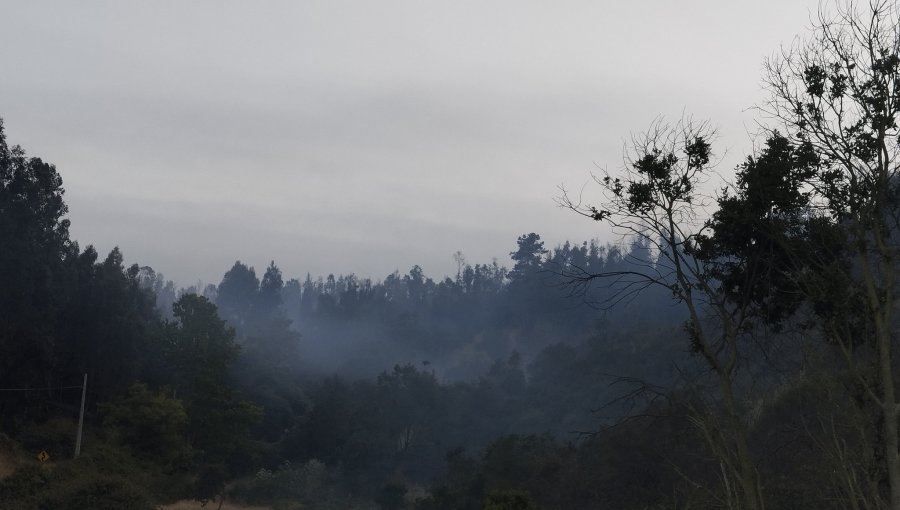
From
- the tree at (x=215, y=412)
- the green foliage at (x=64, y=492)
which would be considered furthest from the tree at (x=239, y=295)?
the green foliage at (x=64, y=492)

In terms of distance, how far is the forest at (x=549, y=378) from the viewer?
13242mm

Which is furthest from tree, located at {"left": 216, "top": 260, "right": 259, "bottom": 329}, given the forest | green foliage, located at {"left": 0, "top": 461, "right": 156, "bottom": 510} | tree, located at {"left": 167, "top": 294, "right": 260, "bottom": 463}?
green foliage, located at {"left": 0, "top": 461, "right": 156, "bottom": 510}

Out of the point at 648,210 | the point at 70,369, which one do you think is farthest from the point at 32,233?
the point at 648,210

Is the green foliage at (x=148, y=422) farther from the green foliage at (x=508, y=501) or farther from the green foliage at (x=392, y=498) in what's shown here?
the green foliage at (x=508, y=501)

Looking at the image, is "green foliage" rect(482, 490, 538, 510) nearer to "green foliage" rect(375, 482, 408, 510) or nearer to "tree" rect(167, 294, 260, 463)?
"tree" rect(167, 294, 260, 463)

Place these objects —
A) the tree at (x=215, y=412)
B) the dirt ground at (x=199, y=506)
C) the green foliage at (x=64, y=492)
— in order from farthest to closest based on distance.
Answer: the tree at (x=215, y=412), the dirt ground at (x=199, y=506), the green foliage at (x=64, y=492)

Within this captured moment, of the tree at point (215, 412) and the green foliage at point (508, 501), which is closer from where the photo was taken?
the green foliage at point (508, 501)

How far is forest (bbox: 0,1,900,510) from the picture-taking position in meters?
13.2

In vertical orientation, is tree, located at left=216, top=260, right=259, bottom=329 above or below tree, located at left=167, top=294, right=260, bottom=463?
above

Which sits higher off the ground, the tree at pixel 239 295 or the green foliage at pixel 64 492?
the tree at pixel 239 295

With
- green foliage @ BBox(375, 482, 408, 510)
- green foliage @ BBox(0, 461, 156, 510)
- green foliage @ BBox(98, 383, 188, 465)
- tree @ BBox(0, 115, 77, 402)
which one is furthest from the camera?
green foliage @ BBox(375, 482, 408, 510)

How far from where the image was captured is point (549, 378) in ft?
318

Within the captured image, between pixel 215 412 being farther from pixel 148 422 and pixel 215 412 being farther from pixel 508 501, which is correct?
pixel 508 501

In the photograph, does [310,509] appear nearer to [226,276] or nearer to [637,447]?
[637,447]
